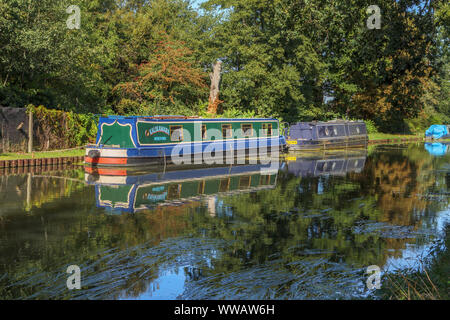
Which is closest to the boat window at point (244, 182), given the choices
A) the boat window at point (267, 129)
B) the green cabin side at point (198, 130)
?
the green cabin side at point (198, 130)

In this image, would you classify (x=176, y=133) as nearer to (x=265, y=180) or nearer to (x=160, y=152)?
(x=160, y=152)

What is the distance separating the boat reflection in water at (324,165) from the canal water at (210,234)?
2460 millimetres

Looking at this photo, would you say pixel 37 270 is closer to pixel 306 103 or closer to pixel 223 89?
pixel 223 89

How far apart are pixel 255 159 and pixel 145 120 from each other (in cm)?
706

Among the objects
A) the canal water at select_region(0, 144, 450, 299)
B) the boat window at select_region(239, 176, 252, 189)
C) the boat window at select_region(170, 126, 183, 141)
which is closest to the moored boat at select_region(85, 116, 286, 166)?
the boat window at select_region(170, 126, 183, 141)

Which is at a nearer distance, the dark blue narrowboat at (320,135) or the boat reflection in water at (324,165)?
the boat reflection in water at (324,165)

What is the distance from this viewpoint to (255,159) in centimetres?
2559

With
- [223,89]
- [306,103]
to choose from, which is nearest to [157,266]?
[223,89]

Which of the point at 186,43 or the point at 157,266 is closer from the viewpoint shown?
the point at 157,266

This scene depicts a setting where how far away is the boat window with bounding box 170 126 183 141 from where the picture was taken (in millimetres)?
21656

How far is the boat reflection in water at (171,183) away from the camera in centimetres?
1323

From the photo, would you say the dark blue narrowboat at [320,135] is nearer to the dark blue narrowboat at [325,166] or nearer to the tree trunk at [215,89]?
the dark blue narrowboat at [325,166]

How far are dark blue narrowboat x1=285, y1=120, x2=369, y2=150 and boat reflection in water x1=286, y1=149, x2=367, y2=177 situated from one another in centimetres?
247

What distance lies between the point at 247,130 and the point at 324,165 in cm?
440
